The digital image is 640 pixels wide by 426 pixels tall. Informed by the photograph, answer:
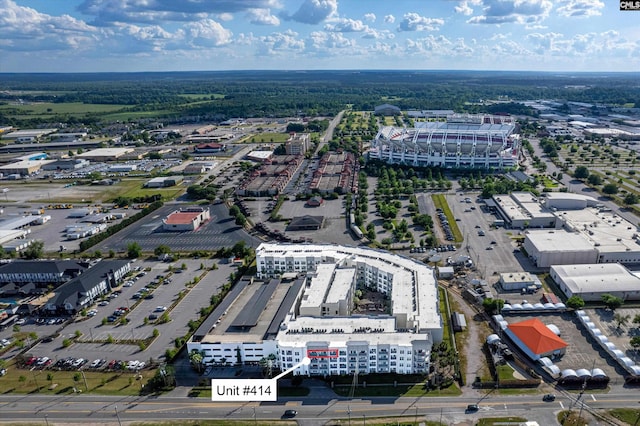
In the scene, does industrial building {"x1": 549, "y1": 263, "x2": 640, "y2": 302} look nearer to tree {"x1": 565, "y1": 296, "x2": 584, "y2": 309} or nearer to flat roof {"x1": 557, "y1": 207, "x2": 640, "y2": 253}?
tree {"x1": 565, "y1": 296, "x2": 584, "y2": 309}

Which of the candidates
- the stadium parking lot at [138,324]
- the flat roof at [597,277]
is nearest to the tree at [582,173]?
the flat roof at [597,277]

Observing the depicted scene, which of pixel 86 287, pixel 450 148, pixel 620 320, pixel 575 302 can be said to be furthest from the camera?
pixel 450 148

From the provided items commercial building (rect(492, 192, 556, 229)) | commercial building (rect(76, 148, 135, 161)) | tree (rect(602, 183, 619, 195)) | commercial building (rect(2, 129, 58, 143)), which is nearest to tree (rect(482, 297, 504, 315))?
commercial building (rect(492, 192, 556, 229))

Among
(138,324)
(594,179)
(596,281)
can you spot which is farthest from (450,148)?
(138,324)

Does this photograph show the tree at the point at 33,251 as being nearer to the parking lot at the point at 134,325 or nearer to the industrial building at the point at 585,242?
the parking lot at the point at 134,325

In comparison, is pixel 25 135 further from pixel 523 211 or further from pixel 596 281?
pixel 596 281

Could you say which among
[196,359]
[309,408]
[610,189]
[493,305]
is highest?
[610,189]

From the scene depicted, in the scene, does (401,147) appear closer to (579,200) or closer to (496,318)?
(579,200)

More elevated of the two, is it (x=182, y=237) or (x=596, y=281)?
(x=596, y=281)
